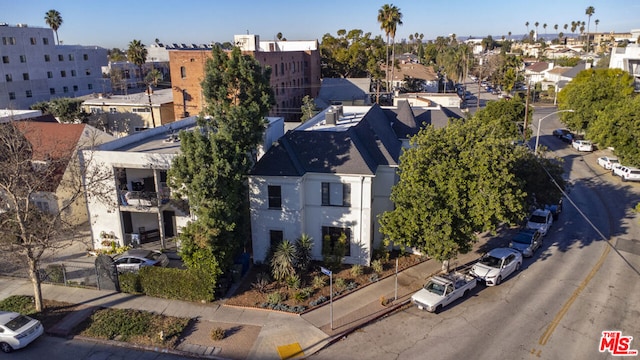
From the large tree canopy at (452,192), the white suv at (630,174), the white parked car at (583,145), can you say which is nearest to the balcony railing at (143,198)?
the large tree canopy at (452,192)

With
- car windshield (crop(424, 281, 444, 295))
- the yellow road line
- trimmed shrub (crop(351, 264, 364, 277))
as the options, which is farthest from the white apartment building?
the yellow road line

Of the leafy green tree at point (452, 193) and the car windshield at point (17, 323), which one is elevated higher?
the leafy green tree at point (452, 193)

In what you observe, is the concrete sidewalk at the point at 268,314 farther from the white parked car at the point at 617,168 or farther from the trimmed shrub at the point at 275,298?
the white parked car at the point at 617,168

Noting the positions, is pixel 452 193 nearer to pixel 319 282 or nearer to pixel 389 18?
pixel 319 282

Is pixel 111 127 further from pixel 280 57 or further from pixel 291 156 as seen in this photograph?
pixel 291 156

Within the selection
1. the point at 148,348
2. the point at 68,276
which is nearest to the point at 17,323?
the point at 148,348

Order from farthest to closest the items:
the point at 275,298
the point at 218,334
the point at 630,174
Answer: the point at 630,174 → the point at 275,298 → the point at 218,334

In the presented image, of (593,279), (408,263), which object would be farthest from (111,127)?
(593,279)
